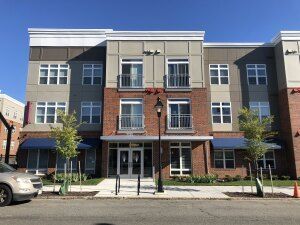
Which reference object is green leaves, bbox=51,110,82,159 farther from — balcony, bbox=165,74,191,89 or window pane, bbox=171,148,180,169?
balcony, bbox=165,74,191,89

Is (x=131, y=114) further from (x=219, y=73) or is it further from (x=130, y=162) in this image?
(x=219, y=73)

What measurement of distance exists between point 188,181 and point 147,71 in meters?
9.66

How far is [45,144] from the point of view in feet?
78.1

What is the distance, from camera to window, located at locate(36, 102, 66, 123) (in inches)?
1022

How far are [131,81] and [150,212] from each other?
52.0 ft

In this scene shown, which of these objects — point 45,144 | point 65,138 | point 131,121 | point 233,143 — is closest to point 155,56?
point 131,121

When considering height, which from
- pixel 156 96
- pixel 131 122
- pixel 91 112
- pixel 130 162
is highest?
pixel 156 96

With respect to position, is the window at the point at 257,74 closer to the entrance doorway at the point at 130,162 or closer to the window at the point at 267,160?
the window at the point at 267,160

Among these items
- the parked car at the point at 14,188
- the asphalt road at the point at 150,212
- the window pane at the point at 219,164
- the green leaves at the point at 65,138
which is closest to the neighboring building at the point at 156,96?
the window pane at the point at 219,164

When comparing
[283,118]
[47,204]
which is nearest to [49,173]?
[47,204]

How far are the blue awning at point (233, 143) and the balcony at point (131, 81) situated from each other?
767 cm

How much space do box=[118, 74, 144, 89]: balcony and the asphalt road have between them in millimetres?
13257

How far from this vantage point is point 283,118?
25.3 meters

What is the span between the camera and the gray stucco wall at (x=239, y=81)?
86.5 ft
